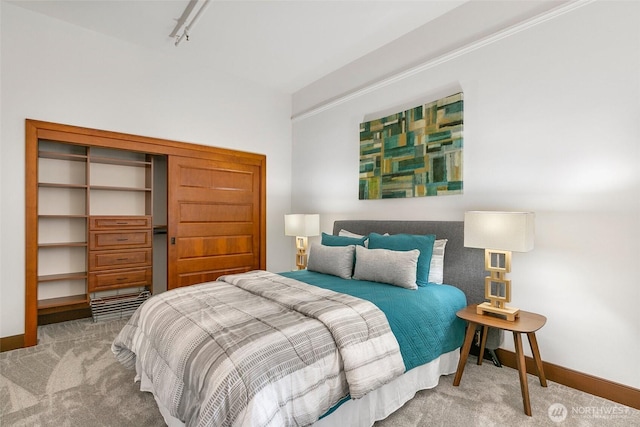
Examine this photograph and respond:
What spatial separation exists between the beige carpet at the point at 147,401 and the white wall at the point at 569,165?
305 millimetres

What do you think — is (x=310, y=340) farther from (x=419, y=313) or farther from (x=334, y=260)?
(x=334, y=260)

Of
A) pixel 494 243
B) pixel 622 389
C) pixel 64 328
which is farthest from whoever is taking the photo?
pixel 64 328

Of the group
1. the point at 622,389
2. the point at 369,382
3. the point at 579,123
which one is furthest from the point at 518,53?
the point at 369,382

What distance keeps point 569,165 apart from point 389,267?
145 centimetres

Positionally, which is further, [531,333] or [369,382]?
[531,333]

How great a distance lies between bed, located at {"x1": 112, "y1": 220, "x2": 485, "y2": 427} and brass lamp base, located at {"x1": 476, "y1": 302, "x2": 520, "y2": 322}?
19 centimetres

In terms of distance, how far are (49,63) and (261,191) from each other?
2568 mm

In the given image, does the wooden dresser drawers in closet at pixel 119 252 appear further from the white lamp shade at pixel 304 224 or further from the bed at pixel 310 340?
the white lamp shade at pixel 304 224

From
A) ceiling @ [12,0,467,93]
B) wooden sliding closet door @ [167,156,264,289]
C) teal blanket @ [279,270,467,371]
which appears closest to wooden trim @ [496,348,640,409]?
teal blanket @ [279,270,467,371]

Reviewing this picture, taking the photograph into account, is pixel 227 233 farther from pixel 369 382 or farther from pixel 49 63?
pixel 369 382

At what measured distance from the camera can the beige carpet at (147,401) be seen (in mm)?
1839

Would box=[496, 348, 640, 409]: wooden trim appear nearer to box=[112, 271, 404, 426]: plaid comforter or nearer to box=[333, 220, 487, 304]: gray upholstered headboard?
box=[333, 220, 487, 304]: gray upholstered headboard

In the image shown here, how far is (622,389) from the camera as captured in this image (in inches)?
79.4

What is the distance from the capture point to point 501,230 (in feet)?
6.96
